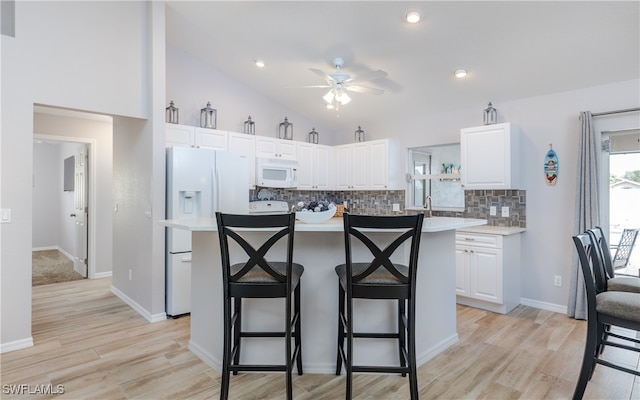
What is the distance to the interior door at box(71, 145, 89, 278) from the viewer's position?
18.0 ft

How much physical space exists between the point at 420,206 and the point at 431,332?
2.70 m

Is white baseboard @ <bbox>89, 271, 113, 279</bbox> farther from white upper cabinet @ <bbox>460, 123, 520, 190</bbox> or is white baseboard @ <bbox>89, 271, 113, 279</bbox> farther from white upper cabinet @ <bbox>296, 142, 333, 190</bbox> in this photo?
white upper cabinet @ <bbox>460, 123, 520, 190</bbox>

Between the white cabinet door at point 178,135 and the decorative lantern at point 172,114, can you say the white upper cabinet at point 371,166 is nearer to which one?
the white cabinet door at point 178,135

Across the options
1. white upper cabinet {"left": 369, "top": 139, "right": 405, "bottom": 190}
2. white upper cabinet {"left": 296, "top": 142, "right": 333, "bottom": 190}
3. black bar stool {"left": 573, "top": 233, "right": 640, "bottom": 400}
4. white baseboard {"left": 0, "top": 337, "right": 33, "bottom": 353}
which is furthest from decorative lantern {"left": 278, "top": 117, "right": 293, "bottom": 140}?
black bar stool {"left": 573, "top": 233, "right": 640, "bottom": 400}

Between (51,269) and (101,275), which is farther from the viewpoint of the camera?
(51,269)

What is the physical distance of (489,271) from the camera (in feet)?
12.4

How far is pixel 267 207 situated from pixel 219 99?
1.69 meters

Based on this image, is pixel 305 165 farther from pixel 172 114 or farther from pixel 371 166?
pixel 172 114

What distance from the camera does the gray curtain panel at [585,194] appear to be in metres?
3.48

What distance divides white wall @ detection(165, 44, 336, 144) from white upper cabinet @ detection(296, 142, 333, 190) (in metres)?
0.40

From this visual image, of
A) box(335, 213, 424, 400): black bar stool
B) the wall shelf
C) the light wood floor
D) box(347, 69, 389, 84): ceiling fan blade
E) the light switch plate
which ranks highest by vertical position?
box(347, 69, 389, 84): ceiling fan blade

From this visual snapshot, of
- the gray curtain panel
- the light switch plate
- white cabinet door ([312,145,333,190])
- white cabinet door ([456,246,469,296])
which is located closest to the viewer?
the light switch plate

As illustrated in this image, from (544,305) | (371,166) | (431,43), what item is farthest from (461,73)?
(544,305)

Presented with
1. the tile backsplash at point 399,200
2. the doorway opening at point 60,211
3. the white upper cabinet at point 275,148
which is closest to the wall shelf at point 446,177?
the tile backsplash at point 399,200
